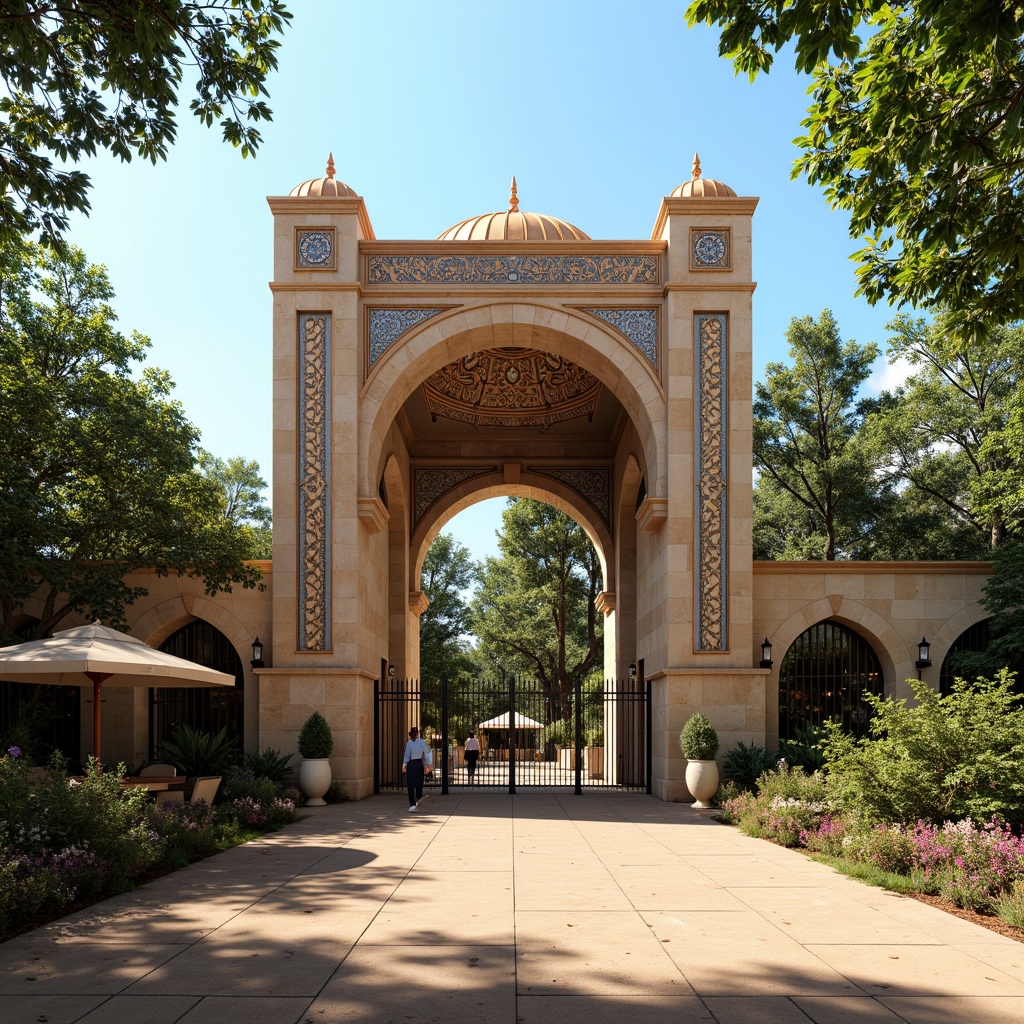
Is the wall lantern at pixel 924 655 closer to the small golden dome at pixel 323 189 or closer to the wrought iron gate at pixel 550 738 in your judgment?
the wrought iron gate at pixel 550 738

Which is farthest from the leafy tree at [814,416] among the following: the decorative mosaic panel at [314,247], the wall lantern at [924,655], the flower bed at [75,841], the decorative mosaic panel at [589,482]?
the flower bed at [75,841]

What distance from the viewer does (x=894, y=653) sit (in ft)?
63.9

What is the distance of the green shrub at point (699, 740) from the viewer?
54.3ft

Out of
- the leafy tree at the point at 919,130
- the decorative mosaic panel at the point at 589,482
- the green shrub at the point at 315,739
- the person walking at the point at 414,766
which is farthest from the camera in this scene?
the decorative mosaic panel at the point at 589,482

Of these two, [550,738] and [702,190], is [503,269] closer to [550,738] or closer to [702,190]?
[702,190]

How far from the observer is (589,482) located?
2600 cm

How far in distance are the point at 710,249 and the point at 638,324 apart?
6.05 feet

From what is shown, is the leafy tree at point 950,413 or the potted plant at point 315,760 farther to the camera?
the leafy tree at point 950,413

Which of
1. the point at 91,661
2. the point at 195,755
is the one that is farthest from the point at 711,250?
the point at 91,661

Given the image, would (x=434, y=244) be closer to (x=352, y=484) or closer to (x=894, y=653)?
(x=352, y=484)

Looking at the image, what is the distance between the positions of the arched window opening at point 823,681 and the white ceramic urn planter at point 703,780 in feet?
12.5

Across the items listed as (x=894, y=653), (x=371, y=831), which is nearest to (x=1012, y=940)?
(x=371, y=831)

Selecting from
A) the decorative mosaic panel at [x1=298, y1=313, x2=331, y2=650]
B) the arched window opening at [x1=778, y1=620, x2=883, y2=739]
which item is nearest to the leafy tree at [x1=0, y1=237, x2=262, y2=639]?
the decorative mosaic panel at [x1=298, y1=313, x2=331, y2=650]

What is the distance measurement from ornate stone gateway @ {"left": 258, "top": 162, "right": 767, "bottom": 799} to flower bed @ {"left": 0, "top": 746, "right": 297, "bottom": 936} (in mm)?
7430
